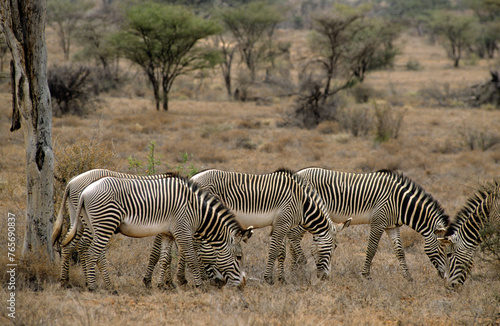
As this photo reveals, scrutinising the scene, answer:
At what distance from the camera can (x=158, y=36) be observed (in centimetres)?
2386

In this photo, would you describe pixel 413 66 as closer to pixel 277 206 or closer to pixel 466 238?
pixel 466 238

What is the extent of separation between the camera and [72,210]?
608cm

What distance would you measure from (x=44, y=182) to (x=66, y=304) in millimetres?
1760

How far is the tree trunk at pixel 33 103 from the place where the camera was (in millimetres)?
5664

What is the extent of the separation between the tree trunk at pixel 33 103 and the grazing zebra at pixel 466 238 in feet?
17.1

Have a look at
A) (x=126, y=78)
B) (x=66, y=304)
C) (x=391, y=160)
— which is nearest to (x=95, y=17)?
(x=126, y=78)

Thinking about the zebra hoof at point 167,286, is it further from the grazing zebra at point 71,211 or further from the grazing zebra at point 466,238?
the grazing zebra at point 466,238

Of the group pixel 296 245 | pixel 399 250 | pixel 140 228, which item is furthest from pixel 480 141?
pixel 140 228

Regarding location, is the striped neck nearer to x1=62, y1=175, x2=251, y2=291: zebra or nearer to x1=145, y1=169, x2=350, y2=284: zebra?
x1=145, y1=169, x2=350, y2=284: zebra

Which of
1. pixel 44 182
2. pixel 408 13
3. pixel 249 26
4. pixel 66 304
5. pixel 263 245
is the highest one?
pixel 408 13

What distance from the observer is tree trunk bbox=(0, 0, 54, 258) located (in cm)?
566

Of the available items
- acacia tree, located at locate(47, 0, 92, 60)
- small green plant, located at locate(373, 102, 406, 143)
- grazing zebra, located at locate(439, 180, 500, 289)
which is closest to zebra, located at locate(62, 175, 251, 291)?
grazing zebra, located at locate(439, 180, 500, 289)

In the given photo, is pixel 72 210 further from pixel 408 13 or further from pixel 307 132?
pixel 408 13

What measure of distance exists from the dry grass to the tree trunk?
55cm
